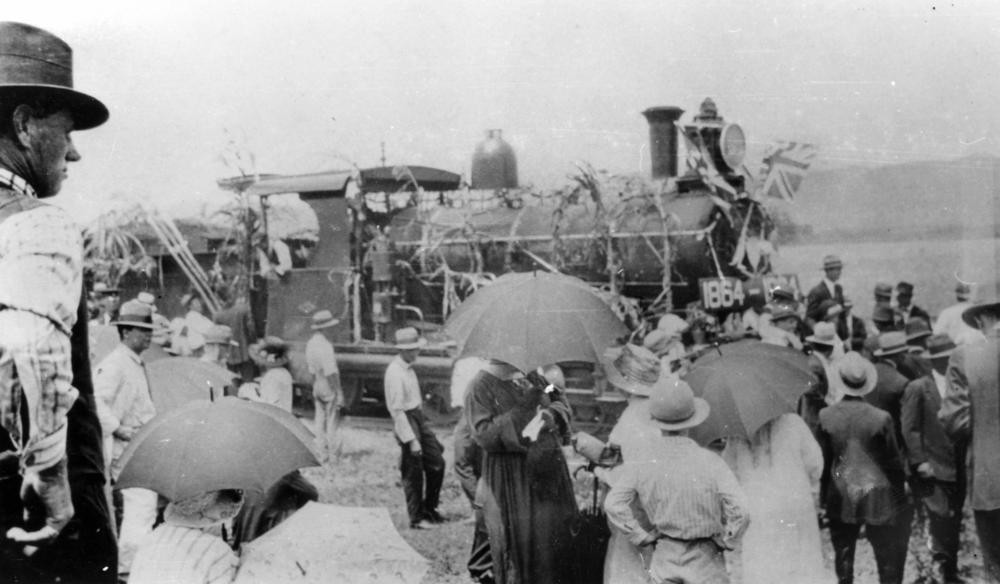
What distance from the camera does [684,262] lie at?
7.92m

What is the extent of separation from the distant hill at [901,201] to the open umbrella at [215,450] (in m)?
8.80

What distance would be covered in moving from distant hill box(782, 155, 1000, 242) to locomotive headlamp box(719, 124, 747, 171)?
9.44 ft

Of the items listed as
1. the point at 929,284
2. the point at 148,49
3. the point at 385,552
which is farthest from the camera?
the point at 929,284

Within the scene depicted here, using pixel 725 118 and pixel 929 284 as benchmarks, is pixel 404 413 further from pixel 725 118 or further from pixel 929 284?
pixel 929 284

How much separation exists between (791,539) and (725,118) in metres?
5.04

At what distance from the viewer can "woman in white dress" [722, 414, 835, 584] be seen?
405 centimetres

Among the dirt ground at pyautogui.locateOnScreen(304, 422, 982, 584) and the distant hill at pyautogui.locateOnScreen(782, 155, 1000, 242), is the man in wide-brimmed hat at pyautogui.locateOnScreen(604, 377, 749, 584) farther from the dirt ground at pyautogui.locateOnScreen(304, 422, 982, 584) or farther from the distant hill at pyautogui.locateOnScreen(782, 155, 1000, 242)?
the distant hill at pyautogui.locateOnScreen(782, 155, 1000, 242)

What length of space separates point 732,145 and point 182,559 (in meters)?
6.83

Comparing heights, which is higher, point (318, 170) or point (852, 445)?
point (318, 170)

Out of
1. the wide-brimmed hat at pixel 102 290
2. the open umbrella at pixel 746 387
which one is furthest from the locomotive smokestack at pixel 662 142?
the wide-brimmed hat at pixel 102 290

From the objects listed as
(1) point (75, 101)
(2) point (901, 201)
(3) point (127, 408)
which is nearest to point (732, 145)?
(2) point (901, 201)

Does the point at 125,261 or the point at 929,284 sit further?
the point at 929,284

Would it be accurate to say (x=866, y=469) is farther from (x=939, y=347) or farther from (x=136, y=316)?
(x=136, y=316)

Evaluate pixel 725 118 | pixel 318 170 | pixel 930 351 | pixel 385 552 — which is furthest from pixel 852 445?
pixel 318 170
